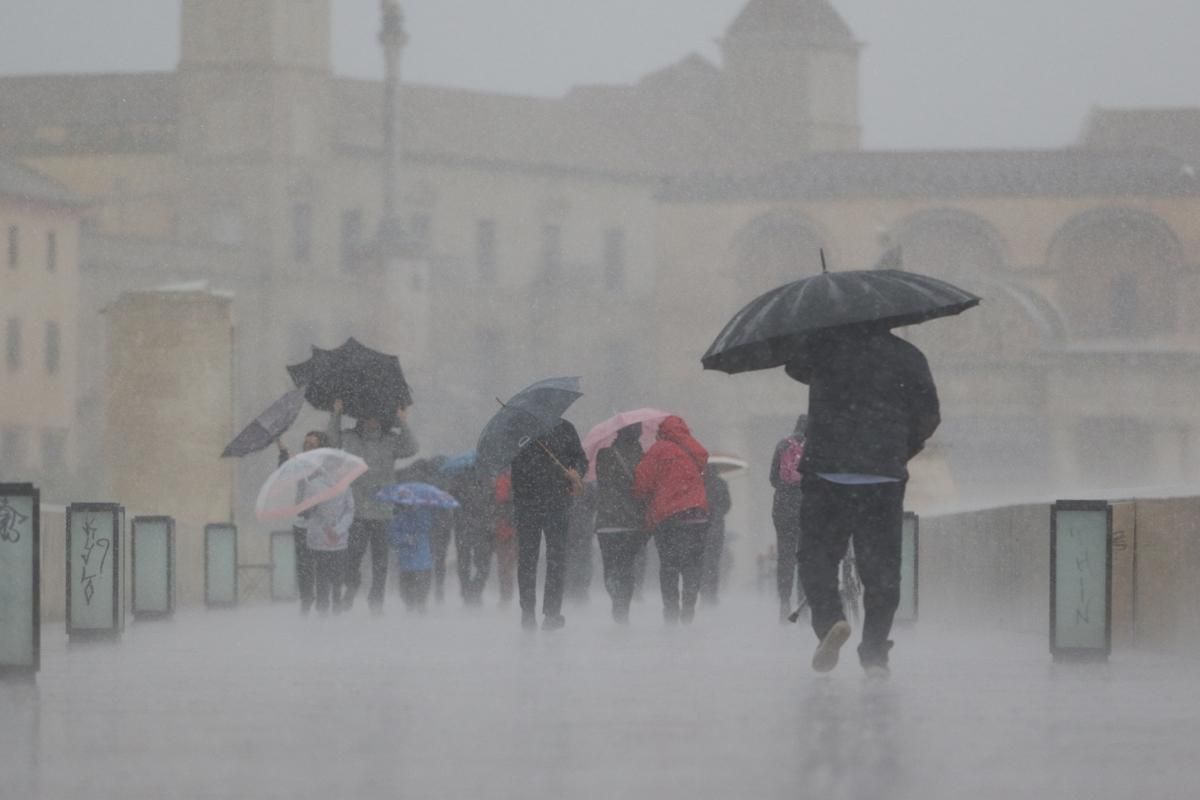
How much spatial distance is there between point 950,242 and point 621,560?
211ft

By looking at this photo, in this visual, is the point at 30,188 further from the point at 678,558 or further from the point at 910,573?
the point at 678,558

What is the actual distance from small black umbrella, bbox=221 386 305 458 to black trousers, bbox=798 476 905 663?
9.89m

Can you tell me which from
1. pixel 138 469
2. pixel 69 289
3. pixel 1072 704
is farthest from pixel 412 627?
pixel 69 289

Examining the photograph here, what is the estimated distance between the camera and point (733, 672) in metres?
11.5

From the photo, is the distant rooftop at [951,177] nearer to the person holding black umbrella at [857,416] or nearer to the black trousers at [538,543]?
the black trousers at [538,543]

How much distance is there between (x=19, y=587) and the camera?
11195 mm

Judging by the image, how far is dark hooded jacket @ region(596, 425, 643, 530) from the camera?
17.2 meters

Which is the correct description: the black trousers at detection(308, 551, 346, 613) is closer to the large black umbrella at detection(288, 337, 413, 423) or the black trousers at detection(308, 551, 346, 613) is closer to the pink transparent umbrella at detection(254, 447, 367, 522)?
the pink transparent umbrella at detection(254, 447, 367, 522)

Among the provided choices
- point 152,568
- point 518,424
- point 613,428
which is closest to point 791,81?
point 152,568

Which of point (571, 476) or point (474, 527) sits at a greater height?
point (571, 476)

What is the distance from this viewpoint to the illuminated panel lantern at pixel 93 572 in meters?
14.7

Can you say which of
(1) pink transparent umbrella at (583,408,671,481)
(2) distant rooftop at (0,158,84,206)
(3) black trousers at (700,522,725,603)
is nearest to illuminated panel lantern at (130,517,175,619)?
(1) pink transparent umbrella at (583,408,671,481)

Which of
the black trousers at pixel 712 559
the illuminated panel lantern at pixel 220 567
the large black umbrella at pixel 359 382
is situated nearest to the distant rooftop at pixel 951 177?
the black trousers at pixel 712 559

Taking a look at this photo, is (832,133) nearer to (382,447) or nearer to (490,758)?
(382,447)
